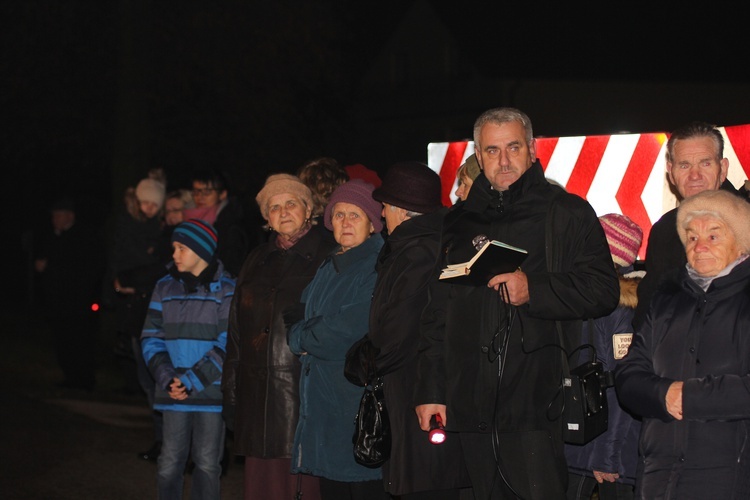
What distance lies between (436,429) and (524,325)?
0.67 metres

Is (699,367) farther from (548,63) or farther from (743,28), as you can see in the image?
(743,28)

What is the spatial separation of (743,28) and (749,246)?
43.1 m

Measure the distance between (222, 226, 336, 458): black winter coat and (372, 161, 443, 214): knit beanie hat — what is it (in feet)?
3.03

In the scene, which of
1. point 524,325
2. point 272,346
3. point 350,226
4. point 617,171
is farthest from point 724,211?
point 272,346

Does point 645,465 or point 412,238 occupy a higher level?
point 412,238

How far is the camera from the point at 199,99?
2230 centimetres

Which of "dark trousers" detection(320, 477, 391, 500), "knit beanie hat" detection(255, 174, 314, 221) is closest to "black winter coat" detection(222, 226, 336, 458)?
"knit beanie hat" detection(255, 174, 314, 221)

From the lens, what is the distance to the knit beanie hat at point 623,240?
5.95m

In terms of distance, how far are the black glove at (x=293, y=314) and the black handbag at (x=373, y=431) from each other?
32.8 inches

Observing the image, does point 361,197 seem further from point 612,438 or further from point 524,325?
point 612,438

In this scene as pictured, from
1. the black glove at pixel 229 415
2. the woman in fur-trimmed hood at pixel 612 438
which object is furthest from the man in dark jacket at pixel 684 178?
the black glove at pixel 229 415

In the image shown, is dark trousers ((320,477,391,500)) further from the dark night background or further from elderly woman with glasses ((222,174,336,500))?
the dark night background

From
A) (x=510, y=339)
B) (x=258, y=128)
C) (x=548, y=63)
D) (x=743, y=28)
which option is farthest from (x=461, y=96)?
(x=510, y=339)

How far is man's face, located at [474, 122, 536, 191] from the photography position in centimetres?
529
